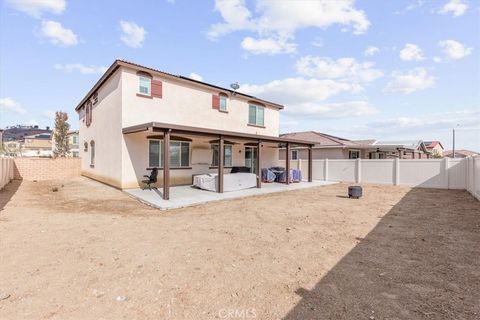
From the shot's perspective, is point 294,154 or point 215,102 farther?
point 294,154

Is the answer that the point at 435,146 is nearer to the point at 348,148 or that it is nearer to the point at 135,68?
the point at 348,148

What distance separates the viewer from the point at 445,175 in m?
14.2

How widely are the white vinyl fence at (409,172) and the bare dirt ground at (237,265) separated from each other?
6905mm

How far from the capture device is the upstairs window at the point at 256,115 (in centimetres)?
1806

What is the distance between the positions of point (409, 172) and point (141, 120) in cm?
1521

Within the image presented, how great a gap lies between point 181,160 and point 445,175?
14.3 meters

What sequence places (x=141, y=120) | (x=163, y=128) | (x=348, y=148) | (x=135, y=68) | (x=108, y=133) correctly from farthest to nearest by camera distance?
(x=348, y=148) < (x=108, y=133) < (x=141, y=120) < (x=135, y=68) < (x=163, y=128)

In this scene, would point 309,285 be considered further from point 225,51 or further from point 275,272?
point 225,51

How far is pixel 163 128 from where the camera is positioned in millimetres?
9586

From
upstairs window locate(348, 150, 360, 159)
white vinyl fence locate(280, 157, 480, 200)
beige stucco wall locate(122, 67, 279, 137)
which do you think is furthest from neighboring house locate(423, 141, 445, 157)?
beige stucco wall locate(122, 67, 279, 137)

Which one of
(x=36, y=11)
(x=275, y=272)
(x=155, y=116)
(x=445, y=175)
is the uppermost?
(x=36, y=11)

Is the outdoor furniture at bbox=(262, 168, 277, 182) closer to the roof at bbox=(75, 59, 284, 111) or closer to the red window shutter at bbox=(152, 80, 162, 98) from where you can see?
the roof at bbox=(75, 59, 284, 111)

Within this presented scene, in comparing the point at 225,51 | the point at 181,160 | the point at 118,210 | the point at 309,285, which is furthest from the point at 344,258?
the point at 225,51

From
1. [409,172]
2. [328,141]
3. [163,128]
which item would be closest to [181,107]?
[163,128]
